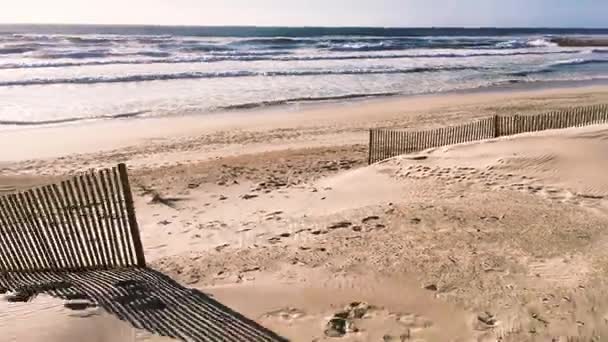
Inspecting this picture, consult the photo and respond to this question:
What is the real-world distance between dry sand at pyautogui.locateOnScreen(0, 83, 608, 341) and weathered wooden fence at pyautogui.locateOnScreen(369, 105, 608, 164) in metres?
1.18

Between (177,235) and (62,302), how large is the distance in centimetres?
343

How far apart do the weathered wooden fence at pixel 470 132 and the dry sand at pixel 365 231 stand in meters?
1.18

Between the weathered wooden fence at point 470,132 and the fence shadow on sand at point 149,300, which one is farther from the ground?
the weathered wooden fence at point 470,132

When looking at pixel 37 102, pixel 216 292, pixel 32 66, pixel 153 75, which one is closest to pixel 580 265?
pixel 216 292

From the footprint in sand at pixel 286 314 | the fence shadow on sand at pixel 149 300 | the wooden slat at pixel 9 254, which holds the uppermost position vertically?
the wooden slat at pixel 9 254

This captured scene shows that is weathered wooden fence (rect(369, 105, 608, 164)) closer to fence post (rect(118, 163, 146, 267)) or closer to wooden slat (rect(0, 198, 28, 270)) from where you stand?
fence post (rect(118, 163, 146, 267))

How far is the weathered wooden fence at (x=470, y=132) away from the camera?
1431cm

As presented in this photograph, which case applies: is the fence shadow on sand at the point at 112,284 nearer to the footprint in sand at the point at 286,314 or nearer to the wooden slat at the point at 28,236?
the wooden slat at the point at 28,236

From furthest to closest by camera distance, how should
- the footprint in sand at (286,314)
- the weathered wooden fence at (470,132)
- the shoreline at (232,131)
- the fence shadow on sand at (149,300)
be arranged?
the shoreline at (232,131), the weathered wooden fence at (470,132), the footprint in sand at (286,314), the fence shadow on sand at (149,300)

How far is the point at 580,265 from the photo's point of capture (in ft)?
22.9

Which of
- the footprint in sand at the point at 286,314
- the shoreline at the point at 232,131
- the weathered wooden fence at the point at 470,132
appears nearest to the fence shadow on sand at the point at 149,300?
the footprint in sand at the point at 286,314

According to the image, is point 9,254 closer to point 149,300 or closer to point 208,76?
point 149,300

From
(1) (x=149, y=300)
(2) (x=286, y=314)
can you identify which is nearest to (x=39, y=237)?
(1) (x=149, y=300)

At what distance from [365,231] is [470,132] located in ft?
26.0
